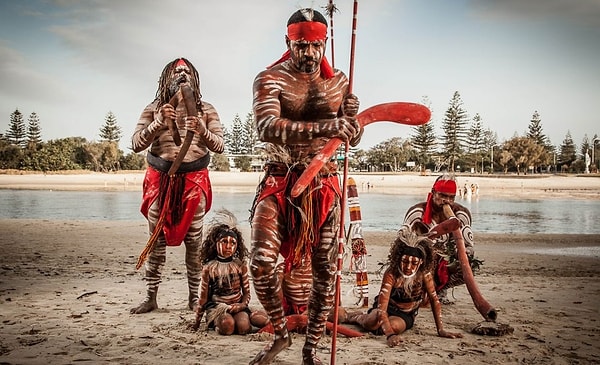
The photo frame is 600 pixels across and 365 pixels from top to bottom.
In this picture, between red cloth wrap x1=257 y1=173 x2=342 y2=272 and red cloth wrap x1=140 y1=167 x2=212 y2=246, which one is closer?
red cloth wrap x1=257 y1=173 x2=342 y2=272

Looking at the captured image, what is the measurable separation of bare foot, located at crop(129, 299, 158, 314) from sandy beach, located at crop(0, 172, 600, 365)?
0.31 ft

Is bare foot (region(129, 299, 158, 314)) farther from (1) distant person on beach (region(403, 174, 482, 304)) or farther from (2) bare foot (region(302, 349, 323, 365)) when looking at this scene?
(1) distant person on beach (region(403, 174, 482, 304))

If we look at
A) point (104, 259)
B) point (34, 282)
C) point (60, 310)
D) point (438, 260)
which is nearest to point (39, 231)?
point (104, 259)

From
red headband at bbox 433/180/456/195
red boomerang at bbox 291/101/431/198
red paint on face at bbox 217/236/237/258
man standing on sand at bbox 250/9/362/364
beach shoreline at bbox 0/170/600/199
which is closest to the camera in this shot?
man standing on sand at bbox 250/9/362/364

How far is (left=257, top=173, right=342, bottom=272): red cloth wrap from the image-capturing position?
371 cm

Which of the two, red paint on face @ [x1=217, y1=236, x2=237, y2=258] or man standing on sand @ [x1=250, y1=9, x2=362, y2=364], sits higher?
man standing on sand @ [x1=250, y1=9, x2=362, y2=364]

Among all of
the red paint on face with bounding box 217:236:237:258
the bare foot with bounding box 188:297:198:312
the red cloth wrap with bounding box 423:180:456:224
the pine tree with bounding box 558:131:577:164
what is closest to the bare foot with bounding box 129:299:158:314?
the bare foot with bounding box 188:297:198:312

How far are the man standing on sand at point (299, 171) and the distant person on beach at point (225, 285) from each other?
1.03 metres

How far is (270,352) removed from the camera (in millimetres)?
3648

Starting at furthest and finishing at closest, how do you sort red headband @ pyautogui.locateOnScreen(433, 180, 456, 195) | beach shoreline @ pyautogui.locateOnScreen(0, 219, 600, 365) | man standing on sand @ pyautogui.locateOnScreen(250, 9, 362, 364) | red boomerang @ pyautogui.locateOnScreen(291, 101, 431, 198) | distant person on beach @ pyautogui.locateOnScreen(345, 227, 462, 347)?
red headband @ pyautogui.locateOnScreen(433, 180, 456, 195) < distant person on beach @ pyautogui.locateOnScreen(345, 227, 462, 347) < beach shoreline @ pyautogui.locateOnScreen(0, 219, 600, 365) < red boomerang @ pyautogui.locateOnScreen(291, 101, 431, 198) < man standing on sand @ pyautogui.locateOnScreen(250, 9, 362, 364)

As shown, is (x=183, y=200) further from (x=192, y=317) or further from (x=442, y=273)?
(x=442, y=273)

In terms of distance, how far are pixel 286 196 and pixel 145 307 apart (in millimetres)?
2386

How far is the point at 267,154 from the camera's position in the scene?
391 cm

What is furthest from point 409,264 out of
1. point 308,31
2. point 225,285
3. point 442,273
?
point 308,31
